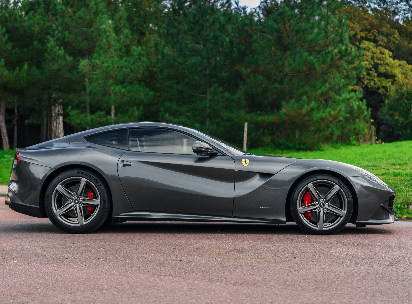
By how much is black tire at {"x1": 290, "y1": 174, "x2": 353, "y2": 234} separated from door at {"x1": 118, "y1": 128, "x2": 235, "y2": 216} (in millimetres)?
842

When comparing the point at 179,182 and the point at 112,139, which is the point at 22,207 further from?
the point at 179,182

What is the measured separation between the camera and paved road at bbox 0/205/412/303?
→ 425 centimetres

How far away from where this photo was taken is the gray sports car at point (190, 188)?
265 inches

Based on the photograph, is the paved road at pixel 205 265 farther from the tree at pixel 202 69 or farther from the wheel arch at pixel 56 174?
the tree at pixel 202 69

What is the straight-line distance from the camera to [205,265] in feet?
17.2

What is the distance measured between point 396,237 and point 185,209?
8.56ft

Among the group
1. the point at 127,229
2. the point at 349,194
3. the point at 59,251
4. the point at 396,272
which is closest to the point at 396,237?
the point at 349,194

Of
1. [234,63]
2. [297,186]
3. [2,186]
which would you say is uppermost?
[234,63]

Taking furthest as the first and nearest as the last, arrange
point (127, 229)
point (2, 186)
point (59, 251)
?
point (2, 186), point (127, 229), point (59, 251)

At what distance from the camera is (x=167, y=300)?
4.10 m

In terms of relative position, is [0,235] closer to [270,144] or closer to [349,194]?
[349,194]

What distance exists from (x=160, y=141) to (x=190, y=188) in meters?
0.76

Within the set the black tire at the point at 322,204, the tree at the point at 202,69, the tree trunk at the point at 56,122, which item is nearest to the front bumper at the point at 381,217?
the black tire at the point at 322,204

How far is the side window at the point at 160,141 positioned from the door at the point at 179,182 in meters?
0.08
